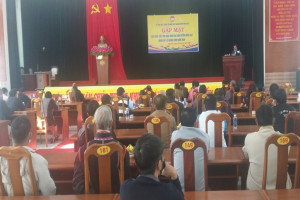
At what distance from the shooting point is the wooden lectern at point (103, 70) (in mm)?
12812

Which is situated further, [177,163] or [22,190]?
[177,163]

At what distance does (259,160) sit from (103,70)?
10543mm

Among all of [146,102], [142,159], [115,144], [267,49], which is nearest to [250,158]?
[115,144]

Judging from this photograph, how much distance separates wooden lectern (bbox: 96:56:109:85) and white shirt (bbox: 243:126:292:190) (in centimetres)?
1033

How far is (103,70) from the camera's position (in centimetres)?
1291

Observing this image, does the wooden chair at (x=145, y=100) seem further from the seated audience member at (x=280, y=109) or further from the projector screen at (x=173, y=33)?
the projector screen at (x=173, y=33)

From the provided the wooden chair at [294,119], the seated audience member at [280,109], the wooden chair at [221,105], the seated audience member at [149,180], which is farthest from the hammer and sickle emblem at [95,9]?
the seated audience member at [149,180]

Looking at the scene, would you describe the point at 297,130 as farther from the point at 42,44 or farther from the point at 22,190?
the point at 42,44

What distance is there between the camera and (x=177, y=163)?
2695 millimetres

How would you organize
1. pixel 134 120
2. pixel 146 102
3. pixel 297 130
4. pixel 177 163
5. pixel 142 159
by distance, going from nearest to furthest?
pixel 142 159 < pixel 177 163 < pixel 297 130 < pixel 134 120 < pixel 146 102

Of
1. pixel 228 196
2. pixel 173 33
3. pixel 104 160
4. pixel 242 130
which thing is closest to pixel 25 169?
pixel 104 160

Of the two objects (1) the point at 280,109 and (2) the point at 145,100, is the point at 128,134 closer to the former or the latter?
(1) the point at 280,109

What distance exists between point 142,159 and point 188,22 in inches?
487

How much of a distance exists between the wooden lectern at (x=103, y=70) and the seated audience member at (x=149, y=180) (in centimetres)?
1118
